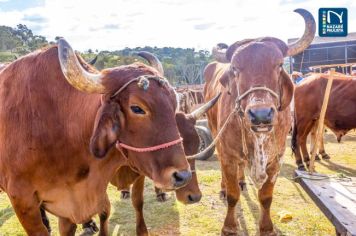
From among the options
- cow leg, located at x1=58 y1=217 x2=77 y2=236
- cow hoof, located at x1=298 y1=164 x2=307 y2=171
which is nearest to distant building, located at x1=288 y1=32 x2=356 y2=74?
cow hoof, located at x1=298 y1=164 x2=307 y2=171

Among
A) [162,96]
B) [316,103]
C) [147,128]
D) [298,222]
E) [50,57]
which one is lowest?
[298,222]

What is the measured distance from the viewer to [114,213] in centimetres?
602

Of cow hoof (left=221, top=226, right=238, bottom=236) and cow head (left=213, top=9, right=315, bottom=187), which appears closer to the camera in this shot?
Answer: cow head (left=213, top=9, right=315, bottom=187)

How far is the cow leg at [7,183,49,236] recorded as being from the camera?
10.3 feet

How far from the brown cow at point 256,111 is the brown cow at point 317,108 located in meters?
4.09

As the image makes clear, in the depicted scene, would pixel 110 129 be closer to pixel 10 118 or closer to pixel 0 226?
pixel 10 118

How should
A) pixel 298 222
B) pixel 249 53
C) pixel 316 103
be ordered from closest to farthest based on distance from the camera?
pixel 249 53, pixel 298 222, pixel 316 103

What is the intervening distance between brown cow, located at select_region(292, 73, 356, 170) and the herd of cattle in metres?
4.21

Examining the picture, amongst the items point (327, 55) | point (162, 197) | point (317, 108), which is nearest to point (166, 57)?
point (327, 55)

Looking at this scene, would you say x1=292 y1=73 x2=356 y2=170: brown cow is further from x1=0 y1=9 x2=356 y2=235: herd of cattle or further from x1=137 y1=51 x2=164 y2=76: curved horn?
x1=137 y1=51 x2=164 y2=76: curved horn

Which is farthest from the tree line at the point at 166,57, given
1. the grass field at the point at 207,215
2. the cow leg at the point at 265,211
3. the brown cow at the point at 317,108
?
the cow leg at the point at 265,211

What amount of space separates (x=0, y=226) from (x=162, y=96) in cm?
425

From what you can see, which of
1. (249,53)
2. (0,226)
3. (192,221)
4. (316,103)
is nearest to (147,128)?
(249,53)

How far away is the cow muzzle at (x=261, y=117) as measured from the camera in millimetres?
3451
